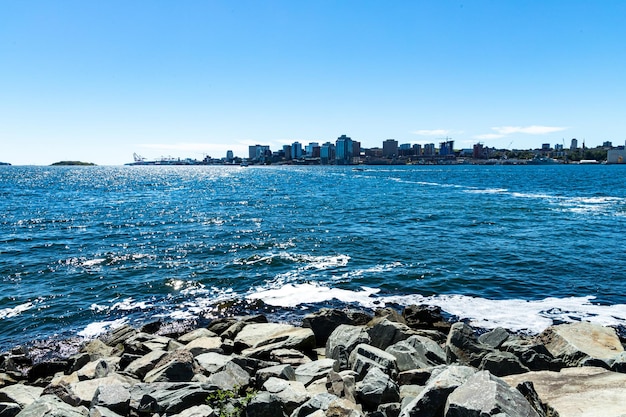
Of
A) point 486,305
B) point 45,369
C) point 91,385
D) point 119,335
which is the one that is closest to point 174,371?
point 91,385

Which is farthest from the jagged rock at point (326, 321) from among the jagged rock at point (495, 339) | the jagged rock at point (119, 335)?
the jagged rock at point (119, 335)

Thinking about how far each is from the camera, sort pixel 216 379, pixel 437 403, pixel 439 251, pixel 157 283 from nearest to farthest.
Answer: pixel 437 403 → pixel 216 379 → pixel 157 283 → pixel 439 251

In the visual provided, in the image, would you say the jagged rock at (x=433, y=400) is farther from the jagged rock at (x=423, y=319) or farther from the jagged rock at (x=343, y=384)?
the jagged rock at (x=423, y=319)

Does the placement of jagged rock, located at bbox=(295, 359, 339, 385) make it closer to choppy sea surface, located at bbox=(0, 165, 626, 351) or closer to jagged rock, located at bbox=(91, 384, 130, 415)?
jagged rock, located at bbox=(91, 384, 130, 415)

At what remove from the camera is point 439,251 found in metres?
30.4

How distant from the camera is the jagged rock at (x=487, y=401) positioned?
21.5 feet

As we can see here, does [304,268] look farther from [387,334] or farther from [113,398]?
[113,398]

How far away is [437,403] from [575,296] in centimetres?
1696

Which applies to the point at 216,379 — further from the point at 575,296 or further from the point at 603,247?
the point at 603,247

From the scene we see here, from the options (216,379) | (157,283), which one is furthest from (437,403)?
(157,283)

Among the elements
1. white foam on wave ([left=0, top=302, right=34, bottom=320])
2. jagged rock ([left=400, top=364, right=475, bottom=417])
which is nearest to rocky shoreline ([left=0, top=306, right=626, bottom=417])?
jagged rock ([left=400, top=364, right=475, bottom=417])

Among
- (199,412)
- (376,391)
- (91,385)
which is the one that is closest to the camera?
(199,412)

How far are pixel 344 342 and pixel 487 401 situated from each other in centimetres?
660

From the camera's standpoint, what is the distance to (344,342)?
1292cm
